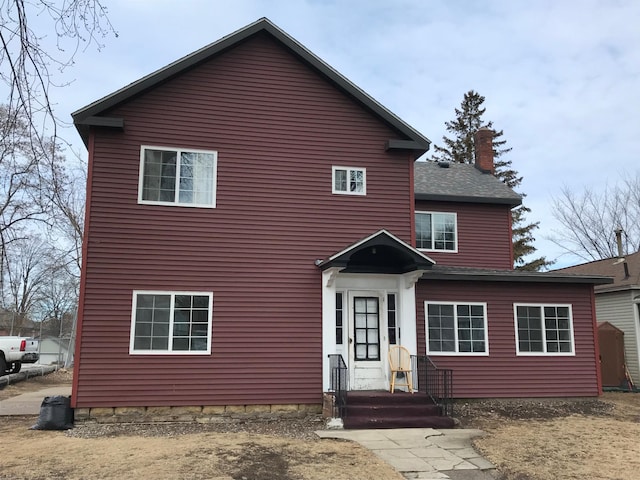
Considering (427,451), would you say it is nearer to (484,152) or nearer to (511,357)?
(511,357)

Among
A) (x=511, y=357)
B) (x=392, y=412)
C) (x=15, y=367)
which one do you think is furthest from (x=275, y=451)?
(x=15, y=367)

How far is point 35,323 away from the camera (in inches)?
1726

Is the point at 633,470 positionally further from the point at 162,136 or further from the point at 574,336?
the point at 162,136

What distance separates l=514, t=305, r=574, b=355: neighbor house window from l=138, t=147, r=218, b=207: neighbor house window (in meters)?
8.00

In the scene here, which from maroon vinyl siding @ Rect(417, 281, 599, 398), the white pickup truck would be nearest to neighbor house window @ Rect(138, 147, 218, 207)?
maroon vinyl siding @ Rect(417, 281, 599, 398)

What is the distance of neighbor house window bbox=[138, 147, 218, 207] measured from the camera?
11.1 metres

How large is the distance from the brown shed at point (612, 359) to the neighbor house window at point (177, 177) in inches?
526

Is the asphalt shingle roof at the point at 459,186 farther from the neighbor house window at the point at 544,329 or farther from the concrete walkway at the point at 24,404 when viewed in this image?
the concrete walkway at the point at 24,404

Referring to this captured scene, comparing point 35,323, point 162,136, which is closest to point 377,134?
point 162,136

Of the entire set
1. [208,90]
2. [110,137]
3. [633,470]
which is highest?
[208,90]

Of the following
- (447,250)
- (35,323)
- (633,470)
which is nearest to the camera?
(633,470)

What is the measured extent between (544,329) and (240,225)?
25.9ft

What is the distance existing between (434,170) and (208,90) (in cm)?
943

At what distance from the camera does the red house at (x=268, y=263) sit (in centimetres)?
1056
